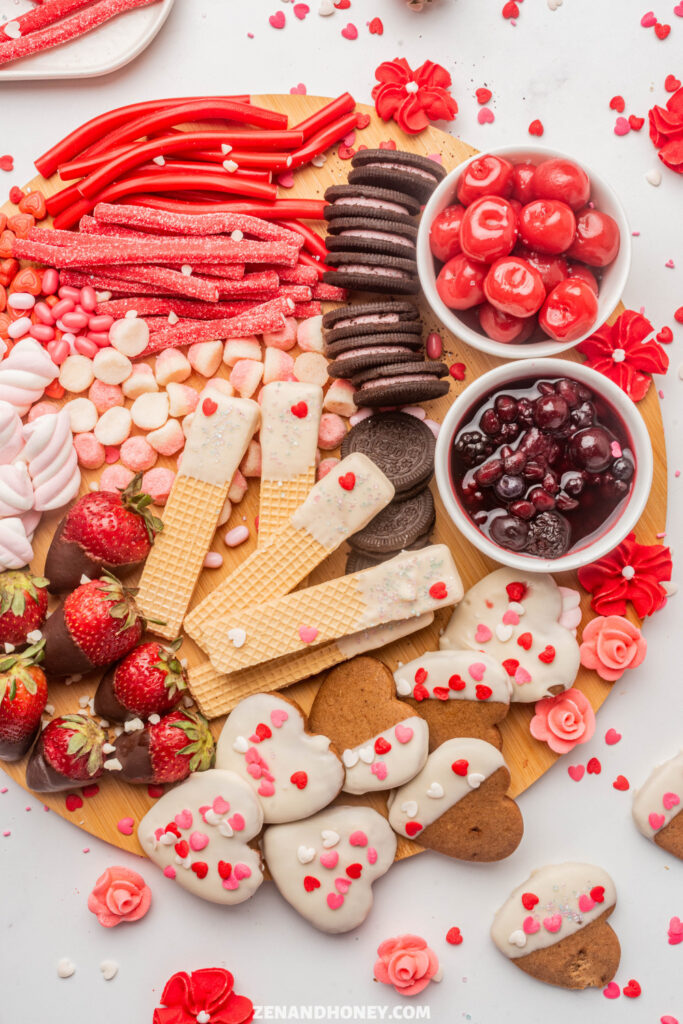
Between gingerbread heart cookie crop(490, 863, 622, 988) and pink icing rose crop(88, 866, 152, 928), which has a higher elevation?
pink icing rose crop(88, 866, 152, 928)

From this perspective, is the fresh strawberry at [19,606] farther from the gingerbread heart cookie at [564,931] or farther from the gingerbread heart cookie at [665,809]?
the gingerbread heart cookie at [665,809]

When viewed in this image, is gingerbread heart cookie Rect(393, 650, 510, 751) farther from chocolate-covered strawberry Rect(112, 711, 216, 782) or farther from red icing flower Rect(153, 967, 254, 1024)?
red icing flower Rect(153, 967, 254, 1024)

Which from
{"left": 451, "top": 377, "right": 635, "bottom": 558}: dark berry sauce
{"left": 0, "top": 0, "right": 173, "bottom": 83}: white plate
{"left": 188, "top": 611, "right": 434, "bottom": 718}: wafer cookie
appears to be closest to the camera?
{"left": 451, "top": 377, "right": 635, "bottom": 558}: dark berry sauce

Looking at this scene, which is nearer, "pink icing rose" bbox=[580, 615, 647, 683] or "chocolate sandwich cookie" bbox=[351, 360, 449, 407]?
"chocolate sandwich cookie" bbox=[351, 360, 449, 407]

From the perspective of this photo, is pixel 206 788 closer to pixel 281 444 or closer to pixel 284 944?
pixel 284 944

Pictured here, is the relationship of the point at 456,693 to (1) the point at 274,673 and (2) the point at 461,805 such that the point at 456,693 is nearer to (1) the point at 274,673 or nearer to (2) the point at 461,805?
(2) the point at 461,805

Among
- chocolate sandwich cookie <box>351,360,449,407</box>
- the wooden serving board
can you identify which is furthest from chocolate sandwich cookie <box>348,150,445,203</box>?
chocolate sandwich cookie <box>351,360,449,407</box>

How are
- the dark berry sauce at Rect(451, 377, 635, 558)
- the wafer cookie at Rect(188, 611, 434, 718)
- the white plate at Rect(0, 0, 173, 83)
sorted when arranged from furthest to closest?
1. the white plate at Rect(0, 0, 173, 83)
2. the wafer cookie at Rect(188, 611, 434, 718)
3. the dark berry sauce at Rect(451, 377, 635, 558)
